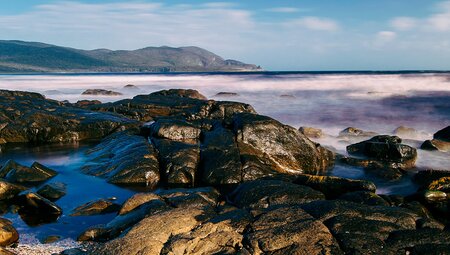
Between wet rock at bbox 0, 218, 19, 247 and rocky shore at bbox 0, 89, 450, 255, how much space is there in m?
0.02

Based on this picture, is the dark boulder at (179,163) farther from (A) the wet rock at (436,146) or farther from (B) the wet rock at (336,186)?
(A) the wet rock at (436,146)

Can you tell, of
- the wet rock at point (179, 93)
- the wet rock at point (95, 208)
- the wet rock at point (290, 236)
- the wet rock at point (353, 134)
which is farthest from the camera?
the wet rock at point (179, 93)

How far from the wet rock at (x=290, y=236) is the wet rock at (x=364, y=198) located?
8.32 ft

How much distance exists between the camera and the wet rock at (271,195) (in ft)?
28.0

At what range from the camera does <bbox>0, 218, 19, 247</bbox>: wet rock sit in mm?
7418

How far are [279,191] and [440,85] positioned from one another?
56.0 meters

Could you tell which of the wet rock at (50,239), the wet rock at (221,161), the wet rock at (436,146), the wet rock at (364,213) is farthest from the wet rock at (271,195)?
the wet rock at (436,146)

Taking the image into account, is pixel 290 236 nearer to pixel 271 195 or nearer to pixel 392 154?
pixel 271 195

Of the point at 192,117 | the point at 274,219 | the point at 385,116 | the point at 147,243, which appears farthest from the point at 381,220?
the point at 385,116

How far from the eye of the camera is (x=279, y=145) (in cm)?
1424

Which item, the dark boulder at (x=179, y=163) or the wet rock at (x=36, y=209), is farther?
the dark boulder at (x=179, y=163)

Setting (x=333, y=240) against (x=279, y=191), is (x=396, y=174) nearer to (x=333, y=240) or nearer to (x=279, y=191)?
(x=279, y=191)

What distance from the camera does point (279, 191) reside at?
8.90 meters

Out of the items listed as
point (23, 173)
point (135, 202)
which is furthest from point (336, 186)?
point (23, 173)
